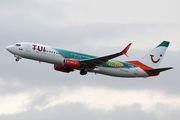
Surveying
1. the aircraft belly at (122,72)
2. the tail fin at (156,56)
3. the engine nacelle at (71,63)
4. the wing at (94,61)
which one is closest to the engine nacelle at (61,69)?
the wing at (94,61)

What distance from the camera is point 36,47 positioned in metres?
61.0

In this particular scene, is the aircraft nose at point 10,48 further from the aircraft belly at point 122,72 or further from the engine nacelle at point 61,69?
the aircraft belly at point 122,72

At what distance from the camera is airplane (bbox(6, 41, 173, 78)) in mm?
61000

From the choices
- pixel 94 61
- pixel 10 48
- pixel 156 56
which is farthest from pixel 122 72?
pixel 10 48

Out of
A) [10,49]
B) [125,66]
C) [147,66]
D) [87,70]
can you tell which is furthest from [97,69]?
[10,49]

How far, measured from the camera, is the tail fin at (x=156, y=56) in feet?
235

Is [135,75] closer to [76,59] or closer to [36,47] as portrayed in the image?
[76,59]

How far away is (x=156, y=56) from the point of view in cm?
7256

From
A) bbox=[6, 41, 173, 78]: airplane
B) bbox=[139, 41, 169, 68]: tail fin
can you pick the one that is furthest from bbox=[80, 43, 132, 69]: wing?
bbox=[139, 41, 169, 68]: tail fin

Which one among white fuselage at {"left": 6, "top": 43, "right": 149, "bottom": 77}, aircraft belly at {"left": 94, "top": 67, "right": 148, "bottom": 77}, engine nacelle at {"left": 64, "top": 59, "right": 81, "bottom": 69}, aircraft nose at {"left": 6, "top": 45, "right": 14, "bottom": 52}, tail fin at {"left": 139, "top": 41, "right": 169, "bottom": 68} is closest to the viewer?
white fuselage at {"left": 6, "top": 43, "right": 149, "bottom": 77}

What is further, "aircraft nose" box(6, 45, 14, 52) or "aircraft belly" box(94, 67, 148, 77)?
"aircraft belly" box(94, 67, 148, 77)

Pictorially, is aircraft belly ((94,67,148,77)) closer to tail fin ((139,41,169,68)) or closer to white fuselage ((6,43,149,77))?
tail fin ((139,41,169,68))

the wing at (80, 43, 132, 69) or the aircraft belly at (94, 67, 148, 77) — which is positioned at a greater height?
the wing at (80, 43, 132, 69)

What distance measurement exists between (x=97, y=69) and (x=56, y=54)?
879 cm
